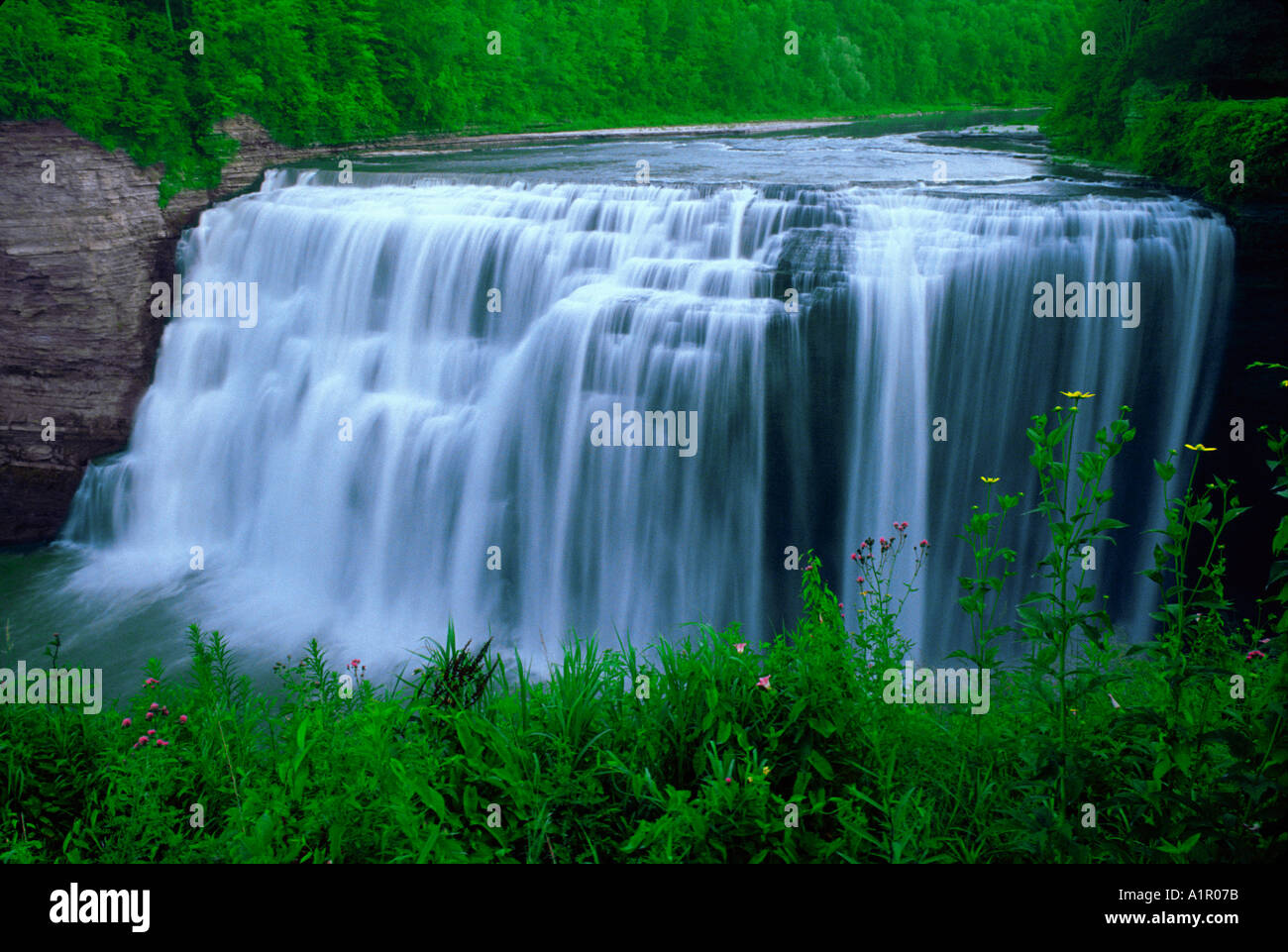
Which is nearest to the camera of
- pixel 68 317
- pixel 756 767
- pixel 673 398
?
pixel 756 767

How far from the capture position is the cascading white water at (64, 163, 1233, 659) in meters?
7.08

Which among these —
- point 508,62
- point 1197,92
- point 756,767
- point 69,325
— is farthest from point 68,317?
point 1197,92

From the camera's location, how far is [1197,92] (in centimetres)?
824

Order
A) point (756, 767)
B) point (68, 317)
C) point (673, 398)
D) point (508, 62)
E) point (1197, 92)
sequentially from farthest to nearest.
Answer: point (508, 62) → point (68, 317) → point (1197, 92) → point (673, 398) → point (756, 767)

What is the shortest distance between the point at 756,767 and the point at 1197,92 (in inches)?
324

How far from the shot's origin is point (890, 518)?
7.11 metres

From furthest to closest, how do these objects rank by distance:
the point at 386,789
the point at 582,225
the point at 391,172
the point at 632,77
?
the point at 632,77, the point at 391,172, the point at 582,225, the point at 386,789

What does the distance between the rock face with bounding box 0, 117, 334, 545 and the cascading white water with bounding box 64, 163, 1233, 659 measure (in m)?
2.00

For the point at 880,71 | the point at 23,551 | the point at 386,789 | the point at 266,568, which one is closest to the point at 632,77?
the point at 880,71

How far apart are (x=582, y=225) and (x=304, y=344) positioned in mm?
3341

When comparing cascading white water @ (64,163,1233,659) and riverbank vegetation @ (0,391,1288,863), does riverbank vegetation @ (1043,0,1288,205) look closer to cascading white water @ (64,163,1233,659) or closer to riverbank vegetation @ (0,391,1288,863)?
cascading white water @ (64,163,1233,659)

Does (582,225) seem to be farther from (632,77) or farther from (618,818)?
(618,818)

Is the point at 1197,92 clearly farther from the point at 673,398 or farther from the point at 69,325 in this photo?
the point at 69,325

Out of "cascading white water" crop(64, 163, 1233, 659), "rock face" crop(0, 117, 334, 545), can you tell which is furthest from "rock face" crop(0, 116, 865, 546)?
"cascading white water" crop(64, 163, 1233, 659)
